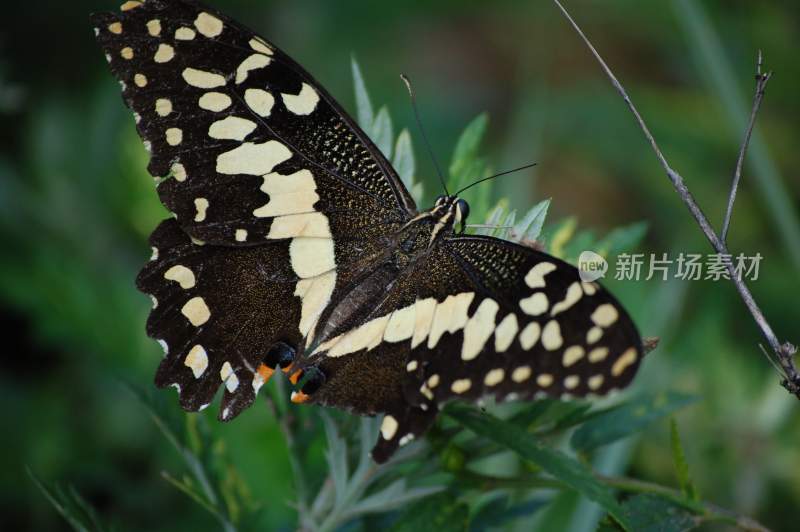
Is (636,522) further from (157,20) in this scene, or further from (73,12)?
(73,12)

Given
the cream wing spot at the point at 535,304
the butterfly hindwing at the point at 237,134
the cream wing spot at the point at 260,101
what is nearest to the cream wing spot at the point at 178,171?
the butterfly hindwing at the point at 237,134

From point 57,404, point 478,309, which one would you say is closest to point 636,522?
point 478,309

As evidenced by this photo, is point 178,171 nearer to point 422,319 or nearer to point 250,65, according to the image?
point 250,65

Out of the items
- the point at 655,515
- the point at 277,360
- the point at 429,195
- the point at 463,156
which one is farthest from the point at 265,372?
the point at 429,195

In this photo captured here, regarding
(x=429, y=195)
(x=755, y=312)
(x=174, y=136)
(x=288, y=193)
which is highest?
(x=174, y=136)

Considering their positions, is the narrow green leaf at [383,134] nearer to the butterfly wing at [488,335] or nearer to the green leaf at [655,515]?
the butterfly wing at [488,335]

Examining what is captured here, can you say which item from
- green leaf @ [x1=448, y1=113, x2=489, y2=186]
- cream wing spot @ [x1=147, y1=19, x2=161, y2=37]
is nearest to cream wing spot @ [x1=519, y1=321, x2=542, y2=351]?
green leaf @ [x1=448, y1=113, x2=489, y2=186]
